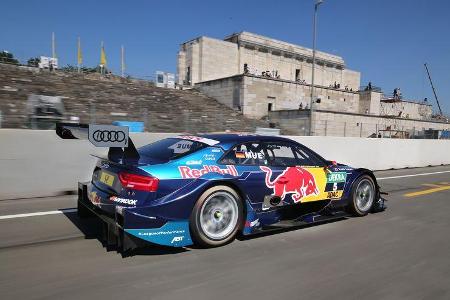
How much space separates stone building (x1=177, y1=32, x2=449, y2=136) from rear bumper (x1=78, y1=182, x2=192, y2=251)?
2272cm

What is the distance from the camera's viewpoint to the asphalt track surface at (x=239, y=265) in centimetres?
341

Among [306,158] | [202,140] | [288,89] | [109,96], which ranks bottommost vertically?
[306,158]

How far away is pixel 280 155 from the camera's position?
214 inches

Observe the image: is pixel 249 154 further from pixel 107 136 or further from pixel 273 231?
pixel 107 136

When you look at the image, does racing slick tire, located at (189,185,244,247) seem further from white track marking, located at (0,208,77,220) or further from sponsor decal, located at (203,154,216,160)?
white track marking, located at (0,208,77,220)

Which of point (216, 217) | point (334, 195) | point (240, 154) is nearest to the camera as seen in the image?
point (216, 217)

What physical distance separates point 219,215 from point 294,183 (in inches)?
50.6

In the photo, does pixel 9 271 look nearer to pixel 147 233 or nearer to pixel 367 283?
pixel 147 233

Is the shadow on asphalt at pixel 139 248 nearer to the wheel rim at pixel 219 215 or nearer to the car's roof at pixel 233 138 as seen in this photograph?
the wheel rim at pixel 219 215

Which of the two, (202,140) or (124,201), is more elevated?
(202,140)

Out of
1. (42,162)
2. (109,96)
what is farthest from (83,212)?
(109,96)

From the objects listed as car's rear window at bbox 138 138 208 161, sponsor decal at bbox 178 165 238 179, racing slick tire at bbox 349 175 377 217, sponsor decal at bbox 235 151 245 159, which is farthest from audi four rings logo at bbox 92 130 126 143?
racing slick tire at bbox 349 175 377 217

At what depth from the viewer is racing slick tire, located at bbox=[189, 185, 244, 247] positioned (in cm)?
439

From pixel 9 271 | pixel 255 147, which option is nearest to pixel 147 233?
pixel 9 271
